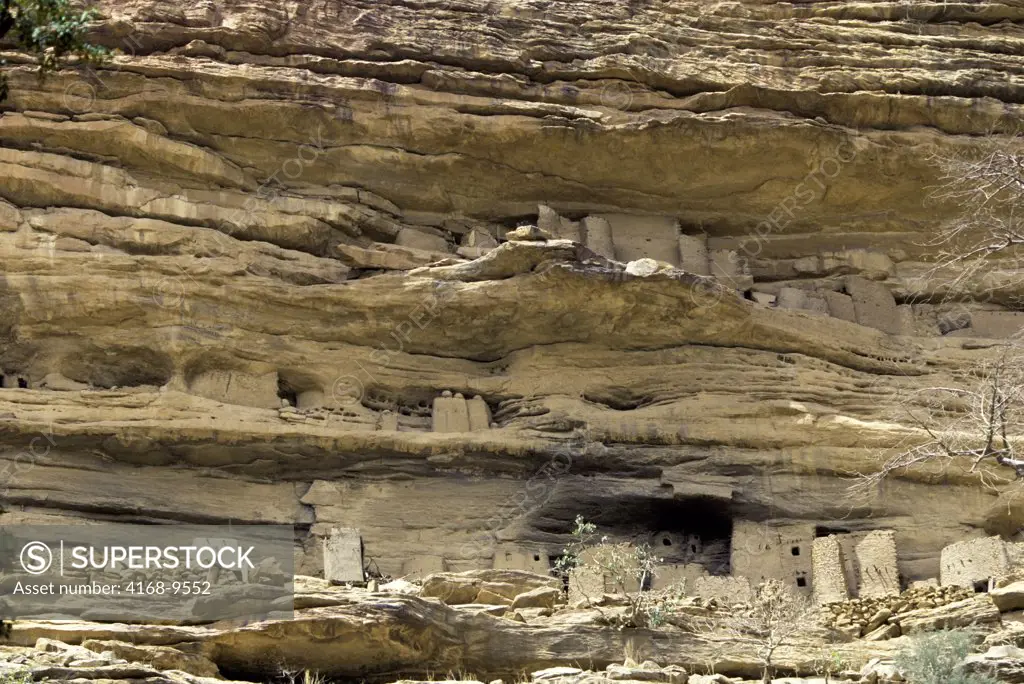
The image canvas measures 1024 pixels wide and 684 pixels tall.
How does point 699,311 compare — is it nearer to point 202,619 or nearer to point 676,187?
point 676,187

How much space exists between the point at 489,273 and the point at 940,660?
8306 millimetres

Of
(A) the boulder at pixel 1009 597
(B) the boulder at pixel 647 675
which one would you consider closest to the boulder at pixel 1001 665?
(A) the boulder at pixel 1009 597

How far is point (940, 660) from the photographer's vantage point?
13031 mm

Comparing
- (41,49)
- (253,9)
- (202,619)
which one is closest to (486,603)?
(202,619)

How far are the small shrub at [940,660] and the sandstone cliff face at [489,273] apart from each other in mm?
4175

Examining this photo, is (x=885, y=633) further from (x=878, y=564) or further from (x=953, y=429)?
(x=953, y=429)

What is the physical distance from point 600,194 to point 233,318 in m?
6.04

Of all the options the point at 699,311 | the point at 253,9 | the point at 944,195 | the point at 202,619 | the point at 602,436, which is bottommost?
the point at 202,619

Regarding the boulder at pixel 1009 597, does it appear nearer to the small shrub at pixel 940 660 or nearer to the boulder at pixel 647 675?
the small shrub at pixel 940 660

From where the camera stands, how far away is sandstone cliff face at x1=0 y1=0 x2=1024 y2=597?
738 inches

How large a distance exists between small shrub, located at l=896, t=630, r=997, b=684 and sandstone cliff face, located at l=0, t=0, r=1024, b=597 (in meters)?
4.18

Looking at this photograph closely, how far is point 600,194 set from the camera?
2242 centimetres

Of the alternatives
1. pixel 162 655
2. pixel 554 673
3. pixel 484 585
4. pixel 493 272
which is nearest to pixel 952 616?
pixel 554 673

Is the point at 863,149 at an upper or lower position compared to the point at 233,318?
upper
